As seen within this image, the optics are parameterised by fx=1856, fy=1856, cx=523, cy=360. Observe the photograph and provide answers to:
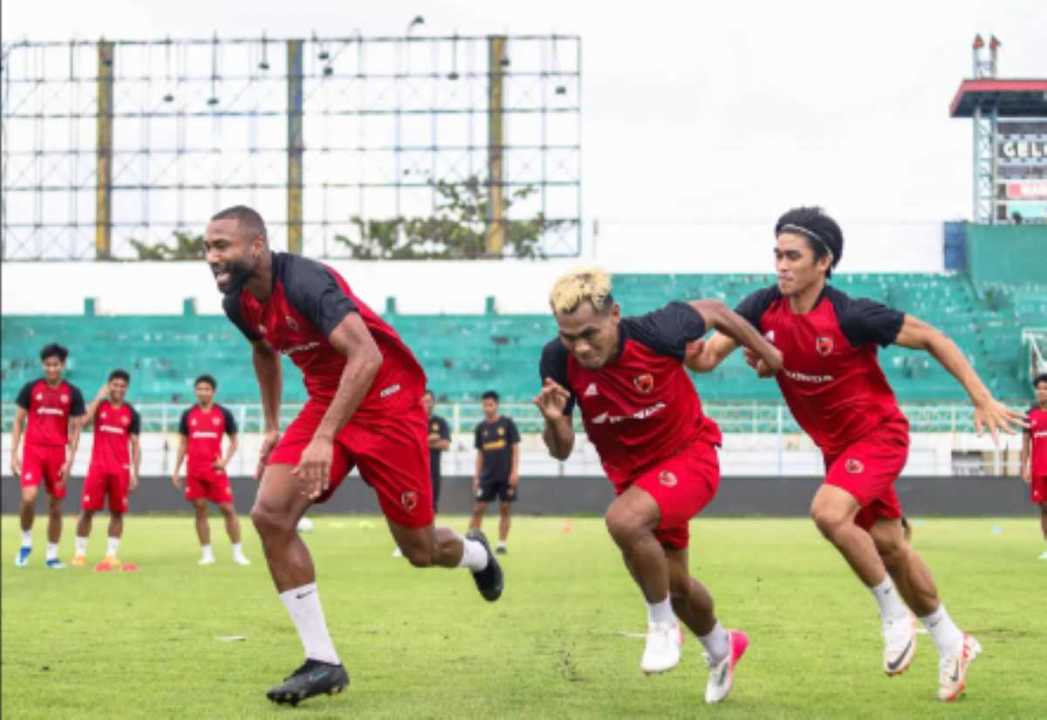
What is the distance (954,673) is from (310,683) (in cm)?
300

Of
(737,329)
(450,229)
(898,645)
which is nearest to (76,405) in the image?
(737,329)

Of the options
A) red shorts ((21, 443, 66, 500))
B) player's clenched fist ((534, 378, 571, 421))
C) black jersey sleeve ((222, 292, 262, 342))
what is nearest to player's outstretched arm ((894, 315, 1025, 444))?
player's clenched fist ((534, 378, 571, 421))

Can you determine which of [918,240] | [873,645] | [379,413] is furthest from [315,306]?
[918,240]

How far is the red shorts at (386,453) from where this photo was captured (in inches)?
356

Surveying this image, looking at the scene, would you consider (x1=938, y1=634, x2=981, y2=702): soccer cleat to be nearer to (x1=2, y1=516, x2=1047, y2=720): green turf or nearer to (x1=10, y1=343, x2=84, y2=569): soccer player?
(x1=2, y1=516, x2=1047, y2=720): green turf

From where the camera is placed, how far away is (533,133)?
60.6m

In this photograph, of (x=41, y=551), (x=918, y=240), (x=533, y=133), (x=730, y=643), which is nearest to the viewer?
(x=730, y=643)

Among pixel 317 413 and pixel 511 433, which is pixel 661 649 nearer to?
pixel 317 413

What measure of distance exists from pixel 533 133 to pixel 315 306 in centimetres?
5245

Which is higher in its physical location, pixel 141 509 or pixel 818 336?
pixel 818 336

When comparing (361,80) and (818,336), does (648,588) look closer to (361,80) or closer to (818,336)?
(818,336)

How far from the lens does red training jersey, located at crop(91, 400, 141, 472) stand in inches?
813

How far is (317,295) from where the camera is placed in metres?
8.66

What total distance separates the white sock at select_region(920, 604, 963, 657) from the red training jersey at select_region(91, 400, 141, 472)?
1317 cm
